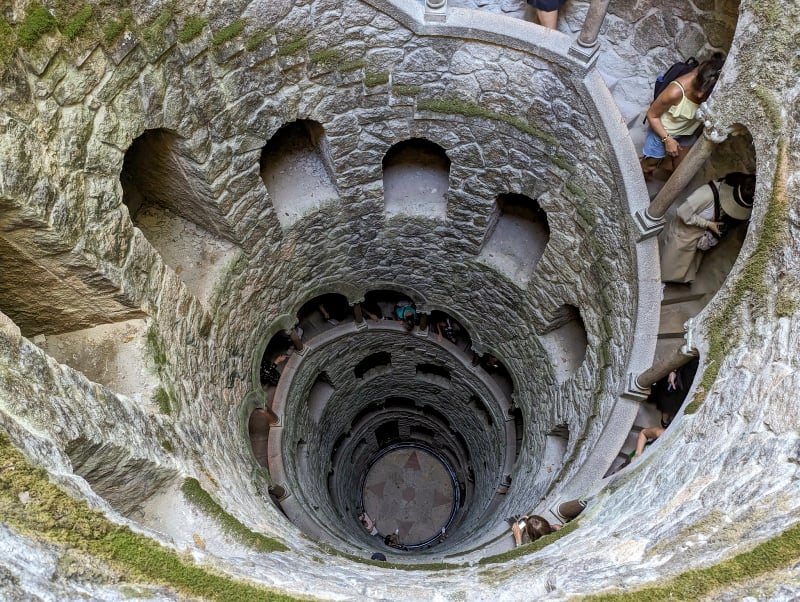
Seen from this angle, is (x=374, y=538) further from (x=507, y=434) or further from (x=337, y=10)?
(x=337, y=10)

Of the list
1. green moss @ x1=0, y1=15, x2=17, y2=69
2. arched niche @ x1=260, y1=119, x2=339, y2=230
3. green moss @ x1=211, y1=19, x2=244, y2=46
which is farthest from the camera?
arched niche @ x1=260, y1=119, x2=339, y2=230

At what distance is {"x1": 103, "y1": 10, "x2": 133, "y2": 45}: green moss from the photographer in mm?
3941

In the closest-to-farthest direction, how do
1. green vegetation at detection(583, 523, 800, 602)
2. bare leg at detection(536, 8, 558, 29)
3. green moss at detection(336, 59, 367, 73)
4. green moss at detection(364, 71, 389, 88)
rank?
1. green vegetation at detection(583, 523, 800, 602)
2. bare leg at detection(536, 8, 558, 29)
3. green moss at detection(336, 59, 367, 73)
4. green moss at detection(364, 71, 389, 88)

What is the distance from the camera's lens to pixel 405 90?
6.34 meters

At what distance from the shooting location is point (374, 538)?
37.3 ft

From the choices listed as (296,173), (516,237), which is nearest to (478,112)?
(516,237)

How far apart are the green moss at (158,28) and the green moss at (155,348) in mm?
2462

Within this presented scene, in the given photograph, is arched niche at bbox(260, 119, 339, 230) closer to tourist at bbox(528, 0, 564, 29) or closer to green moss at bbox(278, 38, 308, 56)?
green moss at bbox(278, 38, 308, 56)

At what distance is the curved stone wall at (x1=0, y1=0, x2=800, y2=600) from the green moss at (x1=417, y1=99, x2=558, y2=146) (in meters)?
0.02

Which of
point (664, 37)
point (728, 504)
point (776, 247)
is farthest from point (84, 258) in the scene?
point (664, 37)

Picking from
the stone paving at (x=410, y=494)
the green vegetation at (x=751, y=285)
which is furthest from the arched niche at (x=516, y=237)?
the stone paving at (x=410, y=494)

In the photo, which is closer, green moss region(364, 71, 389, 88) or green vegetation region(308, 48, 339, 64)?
green vegetation region(308, 48, 339, 64)

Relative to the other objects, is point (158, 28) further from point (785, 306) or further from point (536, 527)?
point (536, 527)

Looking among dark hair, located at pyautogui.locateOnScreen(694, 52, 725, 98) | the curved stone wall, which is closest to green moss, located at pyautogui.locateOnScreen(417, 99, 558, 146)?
the curved stone wall
